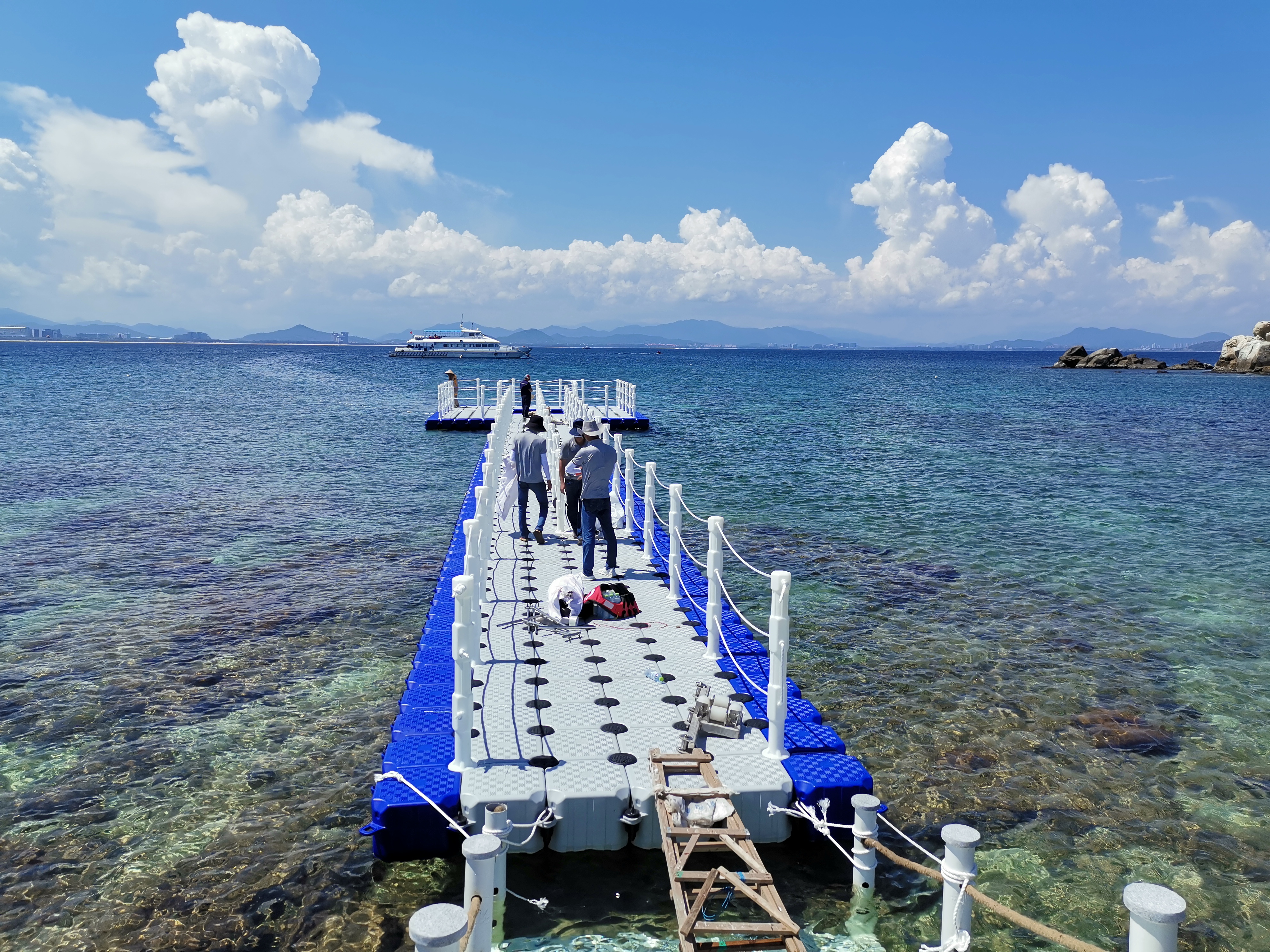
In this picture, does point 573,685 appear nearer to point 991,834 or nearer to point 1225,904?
point 991,834

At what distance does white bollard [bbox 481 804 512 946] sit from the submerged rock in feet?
20.7

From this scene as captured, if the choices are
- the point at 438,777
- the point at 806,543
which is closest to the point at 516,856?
the point at 438,777

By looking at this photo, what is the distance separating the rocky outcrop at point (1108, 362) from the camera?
404 ft

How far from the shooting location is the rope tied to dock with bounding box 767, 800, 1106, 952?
3467 mm

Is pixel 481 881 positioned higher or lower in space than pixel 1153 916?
lower

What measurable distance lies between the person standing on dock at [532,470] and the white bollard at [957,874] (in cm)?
811

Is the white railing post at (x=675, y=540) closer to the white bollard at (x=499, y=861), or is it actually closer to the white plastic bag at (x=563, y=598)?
the white plastic bag at (x=563, y=598)

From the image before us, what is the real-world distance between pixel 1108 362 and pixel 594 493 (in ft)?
447

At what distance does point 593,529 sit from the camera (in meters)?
10.7

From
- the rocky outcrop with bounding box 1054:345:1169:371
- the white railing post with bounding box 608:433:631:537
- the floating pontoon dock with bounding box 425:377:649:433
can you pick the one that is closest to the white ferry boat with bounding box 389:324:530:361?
the rocky outcrop with bounding box 1054:345:1169:371

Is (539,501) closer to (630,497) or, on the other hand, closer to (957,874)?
(630,497)

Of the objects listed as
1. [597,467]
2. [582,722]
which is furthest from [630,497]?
[582,722]

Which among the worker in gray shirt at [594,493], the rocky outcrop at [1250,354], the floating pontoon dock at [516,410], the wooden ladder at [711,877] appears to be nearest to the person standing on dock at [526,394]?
the floating pontoon dock at [516,410]

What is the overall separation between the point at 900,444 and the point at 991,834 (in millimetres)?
29766
